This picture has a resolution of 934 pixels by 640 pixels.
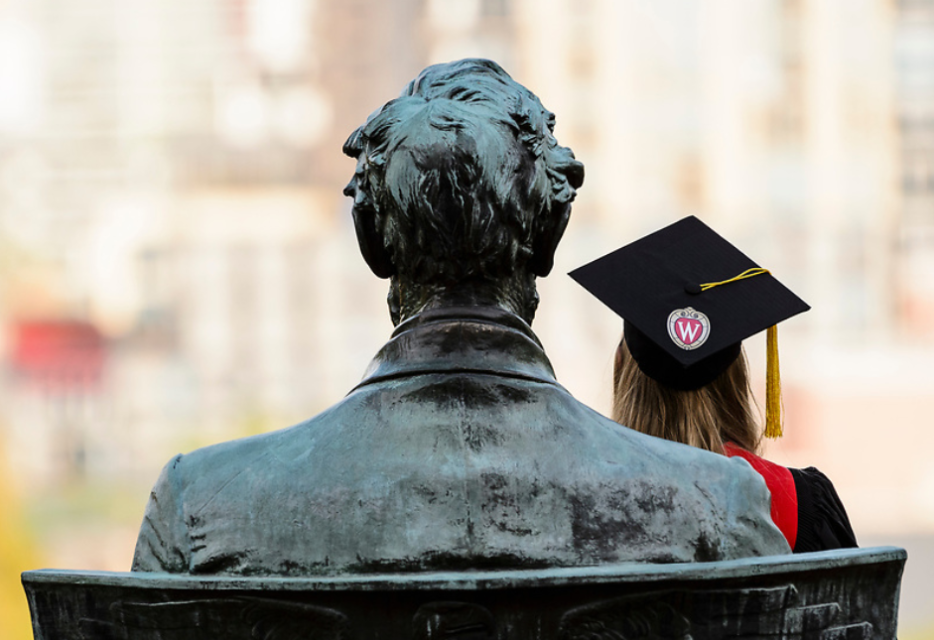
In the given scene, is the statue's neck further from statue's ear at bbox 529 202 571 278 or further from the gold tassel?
the gold tassel

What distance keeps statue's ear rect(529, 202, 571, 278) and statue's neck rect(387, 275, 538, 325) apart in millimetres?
18

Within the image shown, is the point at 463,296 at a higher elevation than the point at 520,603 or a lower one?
higher

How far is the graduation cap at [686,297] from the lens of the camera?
2.86 meters

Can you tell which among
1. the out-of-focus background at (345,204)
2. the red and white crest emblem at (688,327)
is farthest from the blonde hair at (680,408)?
the out-of-focus background at (345,204)

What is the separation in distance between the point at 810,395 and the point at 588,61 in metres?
8.28

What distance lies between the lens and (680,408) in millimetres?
3229

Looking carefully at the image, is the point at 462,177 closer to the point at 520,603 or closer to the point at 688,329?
the point at 520,603

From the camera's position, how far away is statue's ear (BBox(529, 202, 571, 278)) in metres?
1.93

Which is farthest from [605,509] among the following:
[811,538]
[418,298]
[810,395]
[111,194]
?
[111,194]

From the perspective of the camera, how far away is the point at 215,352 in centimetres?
3797

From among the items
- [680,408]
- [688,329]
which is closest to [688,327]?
[688,329]

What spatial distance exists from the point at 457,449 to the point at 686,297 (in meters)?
1.17

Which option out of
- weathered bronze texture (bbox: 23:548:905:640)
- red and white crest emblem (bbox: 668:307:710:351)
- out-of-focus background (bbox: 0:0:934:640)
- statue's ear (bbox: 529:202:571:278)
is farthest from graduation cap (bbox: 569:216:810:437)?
out-of-focus background (bbox: 0:0:934:640)

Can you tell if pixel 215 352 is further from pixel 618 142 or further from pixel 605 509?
pixel 605 509
